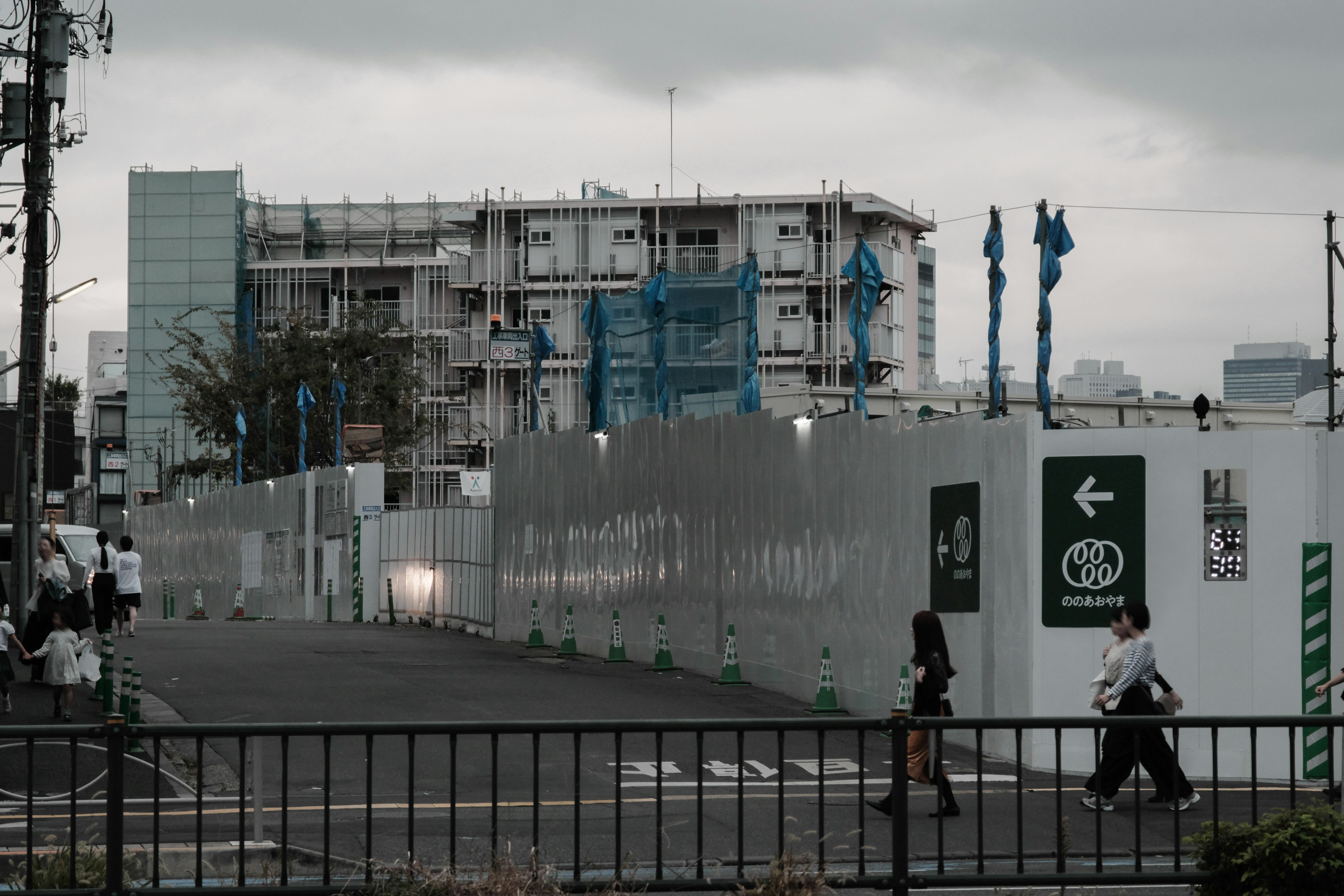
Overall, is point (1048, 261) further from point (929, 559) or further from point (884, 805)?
point (884, 805)

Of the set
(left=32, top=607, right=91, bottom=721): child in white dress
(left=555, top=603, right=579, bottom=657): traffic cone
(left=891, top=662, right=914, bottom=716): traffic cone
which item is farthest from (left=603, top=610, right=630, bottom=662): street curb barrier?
(left=891, top=662, right=914, bottom=716): traffic cone

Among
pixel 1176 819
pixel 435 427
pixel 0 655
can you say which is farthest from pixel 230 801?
pixel 435 427

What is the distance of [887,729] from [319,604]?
32986 millimetres

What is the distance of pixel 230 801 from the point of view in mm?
12281

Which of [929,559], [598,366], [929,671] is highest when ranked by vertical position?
[598,366]

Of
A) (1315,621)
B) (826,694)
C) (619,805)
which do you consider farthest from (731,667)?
(619,805)

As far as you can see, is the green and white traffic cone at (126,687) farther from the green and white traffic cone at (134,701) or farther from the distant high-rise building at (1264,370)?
the distant high-rise building at (1264,370)

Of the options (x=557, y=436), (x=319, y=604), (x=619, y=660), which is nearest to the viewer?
(x=619, y=660)

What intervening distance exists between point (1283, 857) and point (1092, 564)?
6807 millimetres

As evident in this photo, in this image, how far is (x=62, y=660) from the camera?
16.5 m

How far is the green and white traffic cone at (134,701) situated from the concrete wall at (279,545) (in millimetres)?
21637

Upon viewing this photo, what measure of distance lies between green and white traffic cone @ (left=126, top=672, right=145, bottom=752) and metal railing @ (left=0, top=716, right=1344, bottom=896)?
0.30 meters

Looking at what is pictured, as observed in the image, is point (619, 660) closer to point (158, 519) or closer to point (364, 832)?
point (364, 832)

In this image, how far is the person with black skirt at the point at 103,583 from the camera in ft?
87.2
